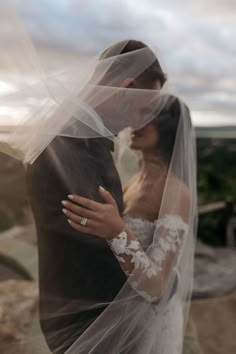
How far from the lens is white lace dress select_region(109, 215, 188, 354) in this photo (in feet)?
3.16

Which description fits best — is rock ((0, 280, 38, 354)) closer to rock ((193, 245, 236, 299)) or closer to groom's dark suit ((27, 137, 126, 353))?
groom's dark suit ((27, 137, 126, 353))

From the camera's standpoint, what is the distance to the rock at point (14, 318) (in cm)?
104

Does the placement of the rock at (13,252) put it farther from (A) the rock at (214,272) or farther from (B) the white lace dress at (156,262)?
(A) the rock at (214,272)

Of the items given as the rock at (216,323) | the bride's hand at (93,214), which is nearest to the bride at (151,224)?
the bride's hand at (93,214)

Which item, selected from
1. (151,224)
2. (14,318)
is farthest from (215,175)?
(14,318)

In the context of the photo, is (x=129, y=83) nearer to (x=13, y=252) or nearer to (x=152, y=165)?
(x=152, y=165)

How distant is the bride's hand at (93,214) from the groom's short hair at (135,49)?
0.36m

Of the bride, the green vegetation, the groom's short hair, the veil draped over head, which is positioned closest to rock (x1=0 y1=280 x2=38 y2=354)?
the veil draped over head

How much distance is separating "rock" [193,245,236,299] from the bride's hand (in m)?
3.06

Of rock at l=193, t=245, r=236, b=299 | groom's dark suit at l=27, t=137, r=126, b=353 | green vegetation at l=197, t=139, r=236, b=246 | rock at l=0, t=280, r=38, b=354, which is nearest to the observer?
groom's dark suit at l=27, t=137, r=126, b=353

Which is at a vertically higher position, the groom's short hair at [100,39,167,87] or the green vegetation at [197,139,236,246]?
the groom's short hair at [100,39,167,87]

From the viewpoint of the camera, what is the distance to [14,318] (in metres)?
1.05

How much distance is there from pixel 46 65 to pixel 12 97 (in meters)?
0.16

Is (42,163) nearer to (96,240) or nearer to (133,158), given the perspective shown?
(96,240)
